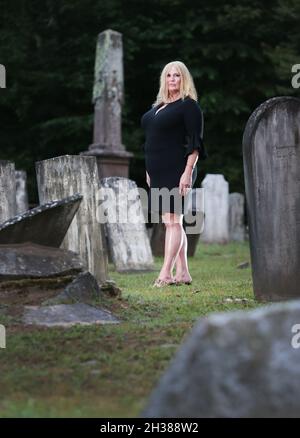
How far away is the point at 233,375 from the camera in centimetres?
256

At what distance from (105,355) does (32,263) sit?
2.00 m

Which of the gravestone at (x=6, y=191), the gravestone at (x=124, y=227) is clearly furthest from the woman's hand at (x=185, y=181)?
the gravestone at (x=124, y=227)

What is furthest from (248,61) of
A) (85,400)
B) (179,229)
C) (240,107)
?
(85,400)

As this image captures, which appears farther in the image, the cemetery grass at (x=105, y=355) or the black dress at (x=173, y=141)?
the black dress at (x=173, y=141)

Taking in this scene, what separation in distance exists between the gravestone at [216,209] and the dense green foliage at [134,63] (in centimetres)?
444

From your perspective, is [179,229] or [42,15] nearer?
[179,229]

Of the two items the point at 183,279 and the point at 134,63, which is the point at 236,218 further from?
the point at 183,279

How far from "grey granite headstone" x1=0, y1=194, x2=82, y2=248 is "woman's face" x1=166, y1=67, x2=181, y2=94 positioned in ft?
6.26

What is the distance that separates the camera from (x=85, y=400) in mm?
3688

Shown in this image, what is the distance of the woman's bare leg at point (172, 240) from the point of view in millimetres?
8266

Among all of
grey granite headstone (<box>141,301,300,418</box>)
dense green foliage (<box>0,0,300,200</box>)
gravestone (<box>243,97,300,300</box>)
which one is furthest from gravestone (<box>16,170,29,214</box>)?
grey granite headstone (<box>141,301,300,418</box>)

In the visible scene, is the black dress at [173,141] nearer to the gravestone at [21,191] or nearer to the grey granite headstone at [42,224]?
the grey granite headstone at [42,224]

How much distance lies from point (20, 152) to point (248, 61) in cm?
653
